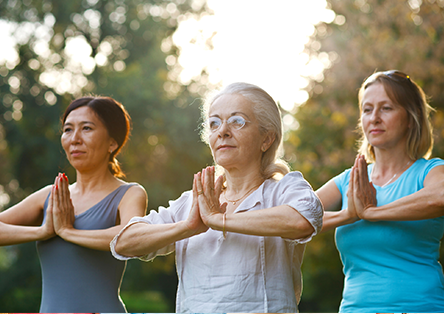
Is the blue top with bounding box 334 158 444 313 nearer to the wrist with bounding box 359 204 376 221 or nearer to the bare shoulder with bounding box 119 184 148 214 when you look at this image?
the wrist with bounding box 359 204 376 221

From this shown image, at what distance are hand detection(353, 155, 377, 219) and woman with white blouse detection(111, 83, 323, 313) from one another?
478mm

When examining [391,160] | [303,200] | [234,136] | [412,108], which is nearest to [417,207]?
[391,160]

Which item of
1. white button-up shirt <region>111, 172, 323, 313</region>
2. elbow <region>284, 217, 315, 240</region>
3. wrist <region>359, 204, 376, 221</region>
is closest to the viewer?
elbow <region>284, 217, 315, 240</region>

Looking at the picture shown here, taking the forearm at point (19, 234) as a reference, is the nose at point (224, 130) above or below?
above

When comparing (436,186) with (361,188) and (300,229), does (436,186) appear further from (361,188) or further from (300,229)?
(300,229)

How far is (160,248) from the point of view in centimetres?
243

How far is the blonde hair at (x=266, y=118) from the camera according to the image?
2.59 meters

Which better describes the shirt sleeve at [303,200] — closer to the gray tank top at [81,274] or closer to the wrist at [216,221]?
the wrist at [216,221]

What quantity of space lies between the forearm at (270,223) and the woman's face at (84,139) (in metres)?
1.31

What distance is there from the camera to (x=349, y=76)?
29.9 feet

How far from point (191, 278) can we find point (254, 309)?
0.39m

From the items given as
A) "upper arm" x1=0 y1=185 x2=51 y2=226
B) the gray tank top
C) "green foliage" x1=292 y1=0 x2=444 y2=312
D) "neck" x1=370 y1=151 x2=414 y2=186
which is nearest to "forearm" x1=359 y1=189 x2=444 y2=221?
"neck" x1=370 y1=151 x2=414 y2=186

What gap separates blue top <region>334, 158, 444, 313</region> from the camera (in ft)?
8.68

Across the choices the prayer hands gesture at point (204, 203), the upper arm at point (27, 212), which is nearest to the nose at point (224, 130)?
the prayer hands gesture at point (204, 203)
